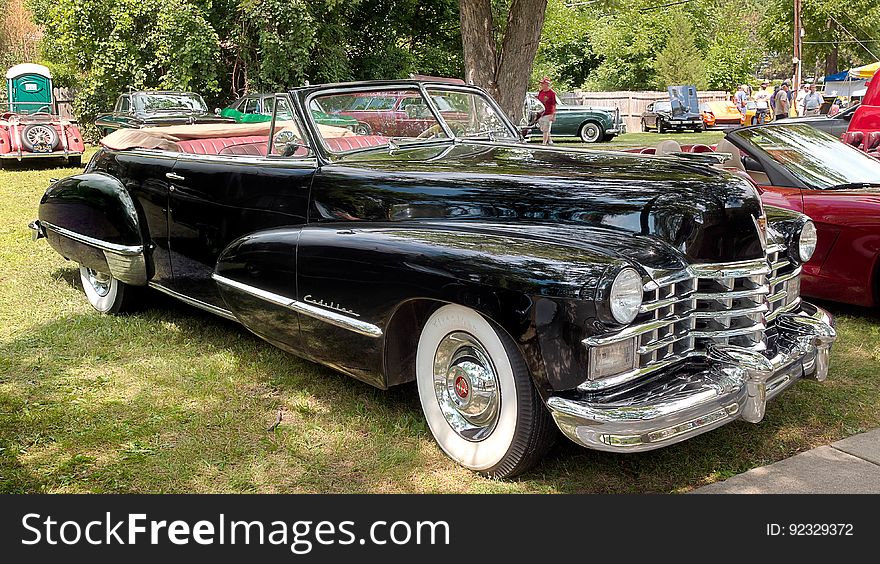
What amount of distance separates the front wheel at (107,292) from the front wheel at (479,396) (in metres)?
3.05

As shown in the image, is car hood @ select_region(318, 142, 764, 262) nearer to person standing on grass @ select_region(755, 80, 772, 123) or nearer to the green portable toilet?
the green portable toilet

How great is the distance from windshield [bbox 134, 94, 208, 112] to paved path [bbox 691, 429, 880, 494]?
1563 cm

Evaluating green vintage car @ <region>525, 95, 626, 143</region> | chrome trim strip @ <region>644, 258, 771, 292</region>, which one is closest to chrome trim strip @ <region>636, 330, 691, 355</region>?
chrome trim strip @ <region>644, 258, 771, 292</region>

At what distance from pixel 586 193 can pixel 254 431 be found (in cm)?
196

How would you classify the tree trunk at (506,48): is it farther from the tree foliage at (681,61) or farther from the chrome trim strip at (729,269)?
the tree foliage at (681,61)

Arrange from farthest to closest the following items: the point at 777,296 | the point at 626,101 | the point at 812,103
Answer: the point at 626,101 → the point at 812,103 → the point at 777,296

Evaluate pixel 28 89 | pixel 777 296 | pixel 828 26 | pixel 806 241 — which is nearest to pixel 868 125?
pixel 806 241

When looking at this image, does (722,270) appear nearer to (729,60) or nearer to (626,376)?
(626,376)

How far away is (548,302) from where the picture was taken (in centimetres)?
309

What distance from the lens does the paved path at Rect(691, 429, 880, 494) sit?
3416mm

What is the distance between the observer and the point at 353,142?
15.2 ft

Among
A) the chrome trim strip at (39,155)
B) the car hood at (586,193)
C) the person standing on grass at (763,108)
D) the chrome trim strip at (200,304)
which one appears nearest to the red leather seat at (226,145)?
the chrome trim strip at (200,304)

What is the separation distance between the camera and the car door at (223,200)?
4492mm
